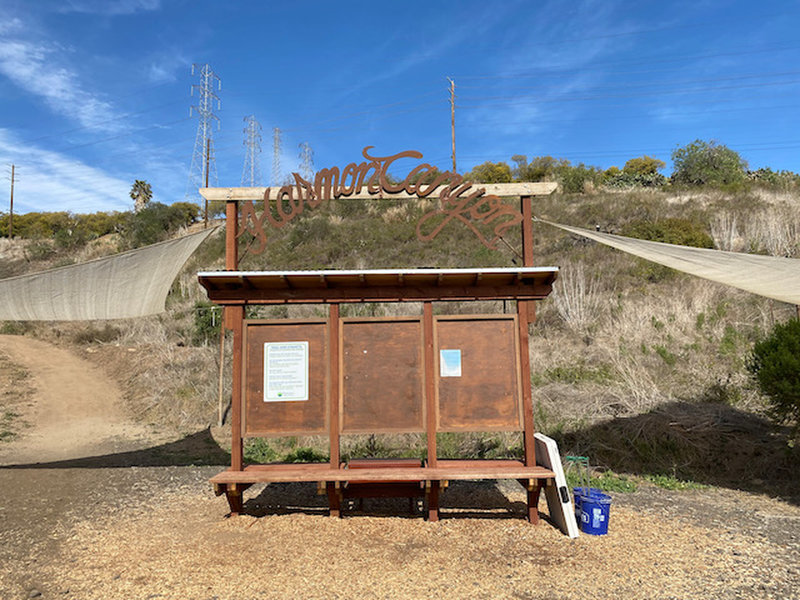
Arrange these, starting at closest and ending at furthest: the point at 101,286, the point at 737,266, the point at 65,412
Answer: the point at 737,266, the point at 101,286, the point at 65,412

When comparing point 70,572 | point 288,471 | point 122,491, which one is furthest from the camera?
point 122,491

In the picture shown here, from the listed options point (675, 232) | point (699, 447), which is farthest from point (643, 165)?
point (699, 447)

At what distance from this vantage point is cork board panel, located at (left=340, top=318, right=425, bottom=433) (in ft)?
17.9

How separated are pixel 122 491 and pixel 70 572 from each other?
2.60 m

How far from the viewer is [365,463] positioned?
19.1 feet

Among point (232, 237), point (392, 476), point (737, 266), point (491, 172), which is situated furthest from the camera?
point (491, 172)

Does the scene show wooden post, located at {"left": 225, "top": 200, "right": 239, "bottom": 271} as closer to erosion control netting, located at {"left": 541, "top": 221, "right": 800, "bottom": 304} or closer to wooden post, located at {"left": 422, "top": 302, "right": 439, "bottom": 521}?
wooden post, located at {"left": 422, "top": 302, "right": 439, "bottom": 521}

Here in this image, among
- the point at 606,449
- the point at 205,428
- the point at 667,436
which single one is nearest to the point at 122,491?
the point at 205,428

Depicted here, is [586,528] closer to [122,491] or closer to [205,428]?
[122,491]

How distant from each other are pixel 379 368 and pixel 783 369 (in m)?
4.41

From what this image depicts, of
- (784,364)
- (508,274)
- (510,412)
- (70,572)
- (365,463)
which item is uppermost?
(508,274)

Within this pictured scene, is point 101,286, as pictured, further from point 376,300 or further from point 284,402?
point 376,300

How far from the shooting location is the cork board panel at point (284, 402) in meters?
5.48

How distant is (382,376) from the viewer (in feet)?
18.1
